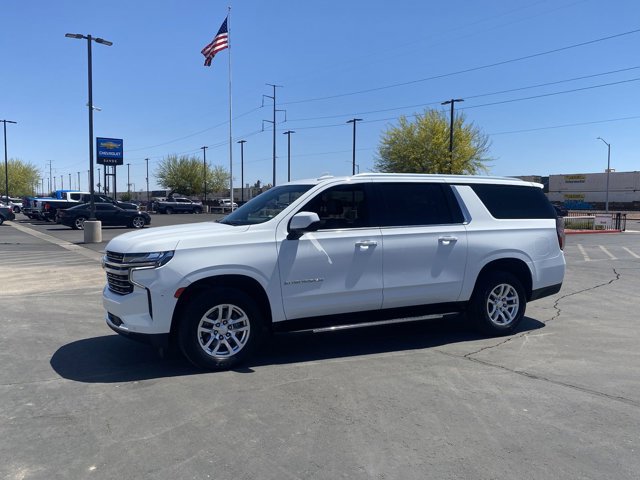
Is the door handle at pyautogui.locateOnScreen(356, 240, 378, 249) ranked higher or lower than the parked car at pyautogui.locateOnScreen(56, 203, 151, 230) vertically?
higher

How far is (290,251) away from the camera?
5.68 meters

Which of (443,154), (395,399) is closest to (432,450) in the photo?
(395,399)

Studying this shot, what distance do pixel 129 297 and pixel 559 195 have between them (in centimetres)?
9409

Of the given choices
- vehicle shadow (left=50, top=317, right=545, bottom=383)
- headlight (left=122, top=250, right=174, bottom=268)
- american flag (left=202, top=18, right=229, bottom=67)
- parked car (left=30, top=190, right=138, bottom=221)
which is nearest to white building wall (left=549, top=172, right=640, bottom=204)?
american flag (left=202, top=18, right=229, bottom=67)

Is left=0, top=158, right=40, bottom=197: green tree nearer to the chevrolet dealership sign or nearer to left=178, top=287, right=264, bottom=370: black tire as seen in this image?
the chevrolet dealership sign

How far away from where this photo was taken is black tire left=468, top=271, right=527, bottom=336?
6.89 metres

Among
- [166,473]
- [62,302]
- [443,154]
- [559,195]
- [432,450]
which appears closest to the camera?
[166,473]

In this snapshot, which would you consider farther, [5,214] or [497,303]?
[5,214]

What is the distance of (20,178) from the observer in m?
103

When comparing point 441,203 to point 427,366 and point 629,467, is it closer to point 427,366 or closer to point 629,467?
point 427,366

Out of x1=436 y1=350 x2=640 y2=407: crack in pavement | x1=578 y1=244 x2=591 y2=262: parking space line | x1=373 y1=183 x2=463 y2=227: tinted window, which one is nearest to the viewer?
x1=436 y1=350 x2=640 y2=407: crack in pavement

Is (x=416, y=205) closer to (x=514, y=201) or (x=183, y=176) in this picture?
(x=514, y=201)

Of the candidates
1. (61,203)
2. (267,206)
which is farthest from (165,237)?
(61,203)

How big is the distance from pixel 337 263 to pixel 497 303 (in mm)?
2413
